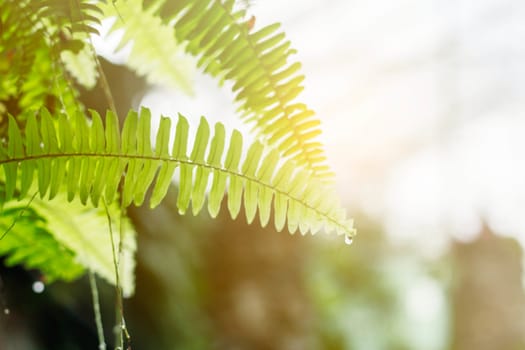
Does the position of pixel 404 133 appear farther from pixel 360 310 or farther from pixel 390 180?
pixel 360 310

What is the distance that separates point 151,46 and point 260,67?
0.83 feet

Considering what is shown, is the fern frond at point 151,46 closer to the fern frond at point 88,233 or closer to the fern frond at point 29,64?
the fern frond at point 29,64

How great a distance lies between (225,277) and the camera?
19.0 feet

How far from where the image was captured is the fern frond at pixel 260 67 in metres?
0.49

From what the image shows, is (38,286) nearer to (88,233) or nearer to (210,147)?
(88,233)

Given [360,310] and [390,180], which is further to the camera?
[360,310]

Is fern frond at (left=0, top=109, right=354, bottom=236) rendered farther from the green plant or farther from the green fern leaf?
the green fern leaf

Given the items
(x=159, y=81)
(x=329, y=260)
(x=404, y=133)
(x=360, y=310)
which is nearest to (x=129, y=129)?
(x=159, y=81)

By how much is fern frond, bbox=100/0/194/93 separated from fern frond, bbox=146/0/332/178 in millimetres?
140

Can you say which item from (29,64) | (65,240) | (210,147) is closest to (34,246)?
(65,240)

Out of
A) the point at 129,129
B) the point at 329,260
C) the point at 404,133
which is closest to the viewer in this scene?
the point at 129,129

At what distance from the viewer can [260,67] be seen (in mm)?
492

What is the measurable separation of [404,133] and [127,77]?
5.24 m

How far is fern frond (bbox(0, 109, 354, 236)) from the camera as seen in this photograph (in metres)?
0.47
